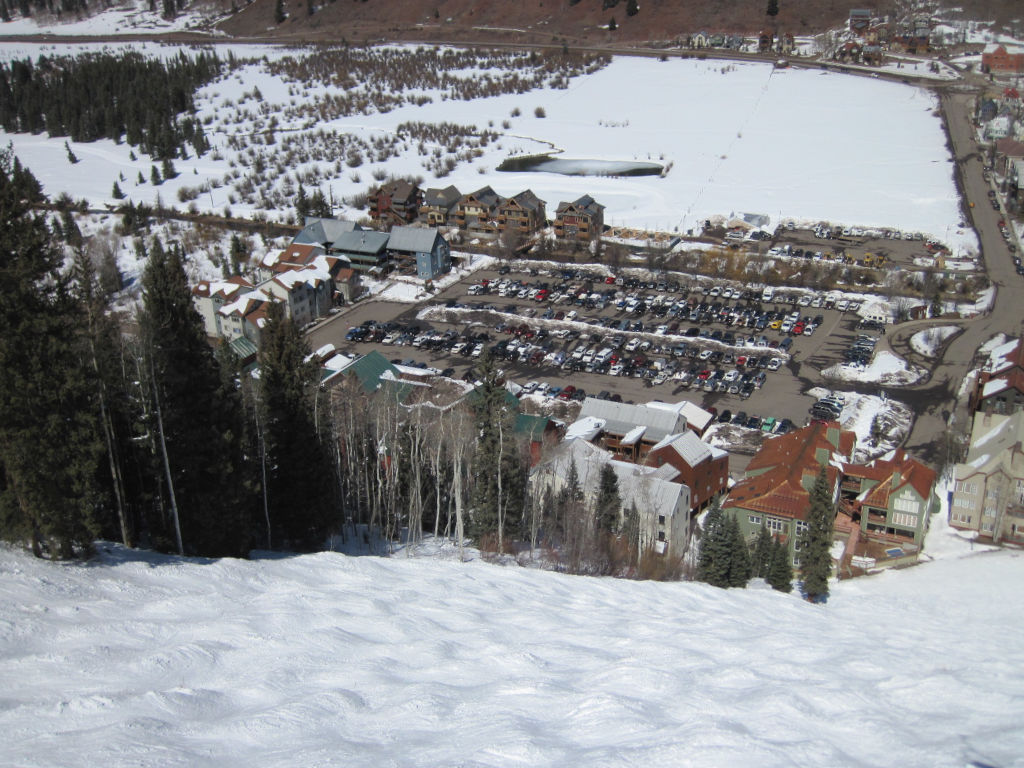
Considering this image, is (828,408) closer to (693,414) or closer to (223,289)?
(693,414)

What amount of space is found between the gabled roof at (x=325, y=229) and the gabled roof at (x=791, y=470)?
3174 cm

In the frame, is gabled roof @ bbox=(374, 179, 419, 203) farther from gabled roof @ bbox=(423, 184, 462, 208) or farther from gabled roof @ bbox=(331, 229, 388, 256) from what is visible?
gabled roof @ bbox=(331, 229, 388, 256)

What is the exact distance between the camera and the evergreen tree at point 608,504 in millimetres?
23484

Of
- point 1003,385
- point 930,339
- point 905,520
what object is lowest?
point 905,520

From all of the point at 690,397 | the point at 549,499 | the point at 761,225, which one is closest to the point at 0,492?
the point at 549,499

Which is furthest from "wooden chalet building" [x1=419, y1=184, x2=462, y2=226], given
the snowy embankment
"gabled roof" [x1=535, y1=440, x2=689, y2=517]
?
the snowy embankment

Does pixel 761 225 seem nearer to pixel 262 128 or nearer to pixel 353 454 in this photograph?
pixel 353 454

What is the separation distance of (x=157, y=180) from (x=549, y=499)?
55528 mm

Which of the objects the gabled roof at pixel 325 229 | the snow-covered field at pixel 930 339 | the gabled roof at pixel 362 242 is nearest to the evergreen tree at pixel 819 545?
the snow-covered field at pixel 930 339

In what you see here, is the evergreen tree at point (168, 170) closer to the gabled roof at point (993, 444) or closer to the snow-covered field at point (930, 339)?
the snow-covered field at point (930, 339)

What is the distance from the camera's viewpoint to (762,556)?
23.2m

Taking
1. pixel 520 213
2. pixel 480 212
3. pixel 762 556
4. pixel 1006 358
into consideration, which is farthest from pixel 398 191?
pixel 762 556

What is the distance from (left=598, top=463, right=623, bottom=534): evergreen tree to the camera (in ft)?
77.0

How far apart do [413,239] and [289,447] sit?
1223 inches
